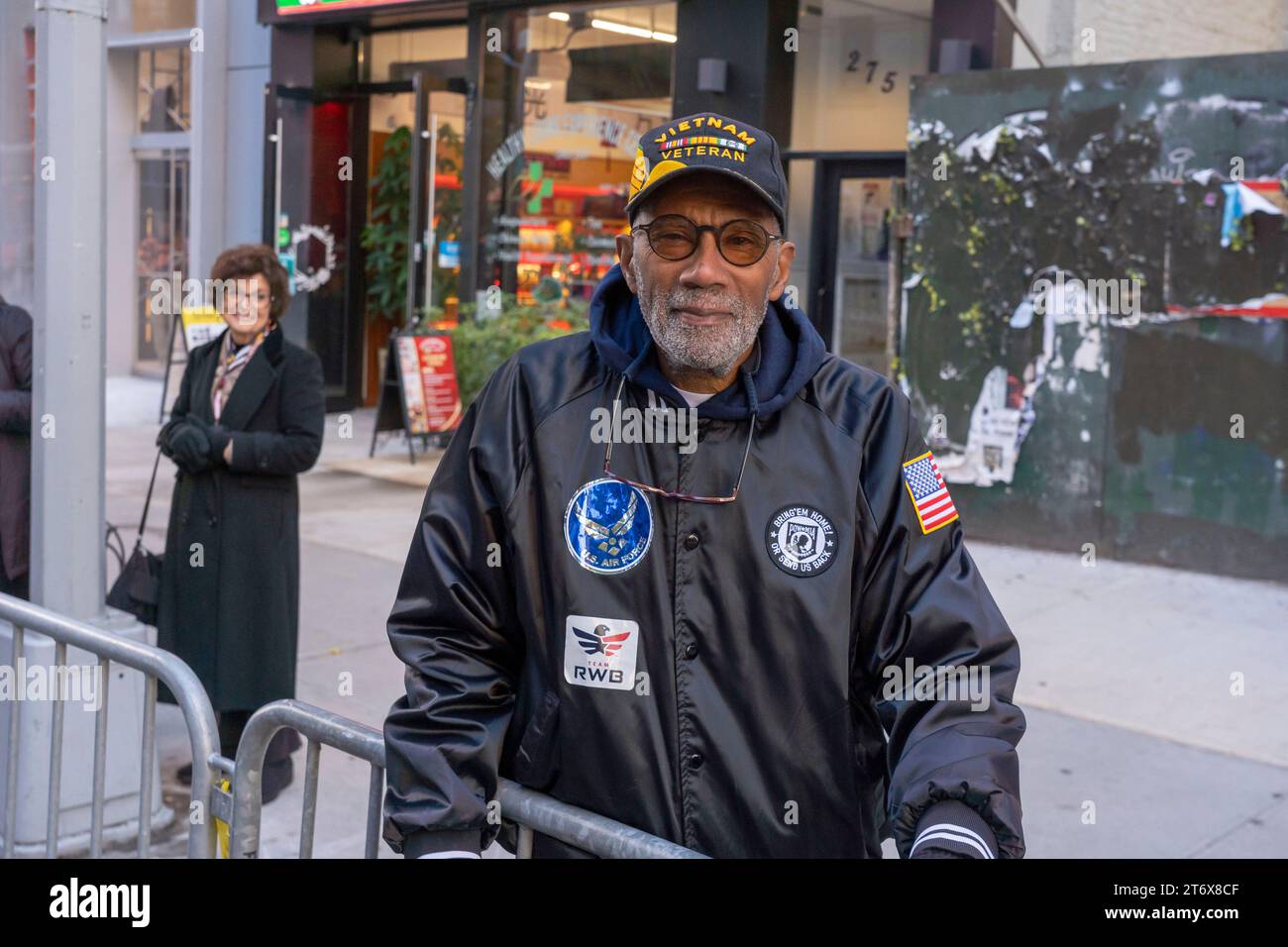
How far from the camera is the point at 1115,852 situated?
4895mm

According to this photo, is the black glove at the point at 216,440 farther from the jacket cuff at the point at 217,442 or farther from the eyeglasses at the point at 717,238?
the eyeglasses at the point at 717,238

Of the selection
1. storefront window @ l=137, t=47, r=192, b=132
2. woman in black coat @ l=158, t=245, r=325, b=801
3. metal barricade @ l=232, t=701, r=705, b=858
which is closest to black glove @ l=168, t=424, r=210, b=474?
woman in black coat @ l=158, t=245, r=325, b=801

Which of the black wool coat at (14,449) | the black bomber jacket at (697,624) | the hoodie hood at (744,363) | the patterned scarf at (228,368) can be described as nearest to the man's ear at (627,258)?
the hoodie hood at (744,363)

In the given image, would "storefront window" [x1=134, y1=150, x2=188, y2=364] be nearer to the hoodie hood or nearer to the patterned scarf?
the patterned scarf

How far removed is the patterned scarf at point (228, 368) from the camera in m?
5.23

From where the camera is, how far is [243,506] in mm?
5219

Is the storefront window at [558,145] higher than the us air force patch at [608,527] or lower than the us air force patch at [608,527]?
higher

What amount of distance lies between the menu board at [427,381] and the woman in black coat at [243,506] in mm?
6559

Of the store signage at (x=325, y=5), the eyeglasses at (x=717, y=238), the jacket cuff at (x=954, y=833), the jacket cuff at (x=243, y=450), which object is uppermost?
the store signage at (x=325, y=5)

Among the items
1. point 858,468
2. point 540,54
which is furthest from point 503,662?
point 540,54

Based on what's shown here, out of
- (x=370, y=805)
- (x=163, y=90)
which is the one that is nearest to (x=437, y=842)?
(x=370, y=805)

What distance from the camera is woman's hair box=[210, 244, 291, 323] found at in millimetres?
5137

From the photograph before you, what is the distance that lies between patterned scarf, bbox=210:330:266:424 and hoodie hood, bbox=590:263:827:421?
2.94m

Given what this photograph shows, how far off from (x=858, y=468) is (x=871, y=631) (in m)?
0.26
